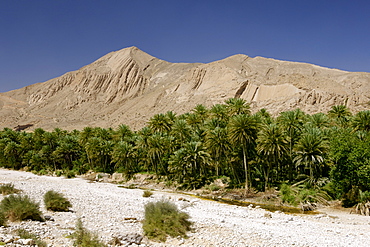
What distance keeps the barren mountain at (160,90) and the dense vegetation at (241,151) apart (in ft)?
115

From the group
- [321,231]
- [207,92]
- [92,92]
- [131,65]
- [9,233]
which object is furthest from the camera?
[131,65]

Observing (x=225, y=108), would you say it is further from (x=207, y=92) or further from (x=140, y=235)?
(x=207, y=92)

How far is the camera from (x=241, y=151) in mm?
32750

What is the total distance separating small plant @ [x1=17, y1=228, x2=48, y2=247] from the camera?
29.7 feet

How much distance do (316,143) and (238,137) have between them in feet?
24.2

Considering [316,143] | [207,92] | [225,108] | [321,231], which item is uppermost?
[207,92]

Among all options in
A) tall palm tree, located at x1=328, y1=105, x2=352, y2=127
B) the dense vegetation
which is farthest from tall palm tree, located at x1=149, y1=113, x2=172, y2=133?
tall palm tree, located at x1=328, y1=105, x2=352, y2=127

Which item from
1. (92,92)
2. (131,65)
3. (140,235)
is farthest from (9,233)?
(131,65)

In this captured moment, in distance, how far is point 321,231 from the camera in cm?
1515

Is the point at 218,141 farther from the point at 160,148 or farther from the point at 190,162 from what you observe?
the point at 160,148

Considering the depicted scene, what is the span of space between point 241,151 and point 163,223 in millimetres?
21725

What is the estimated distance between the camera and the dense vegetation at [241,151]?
24.1 metres

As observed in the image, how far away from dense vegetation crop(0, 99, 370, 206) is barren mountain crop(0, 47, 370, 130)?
115ft

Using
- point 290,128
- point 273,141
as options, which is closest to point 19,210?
point 273,141
